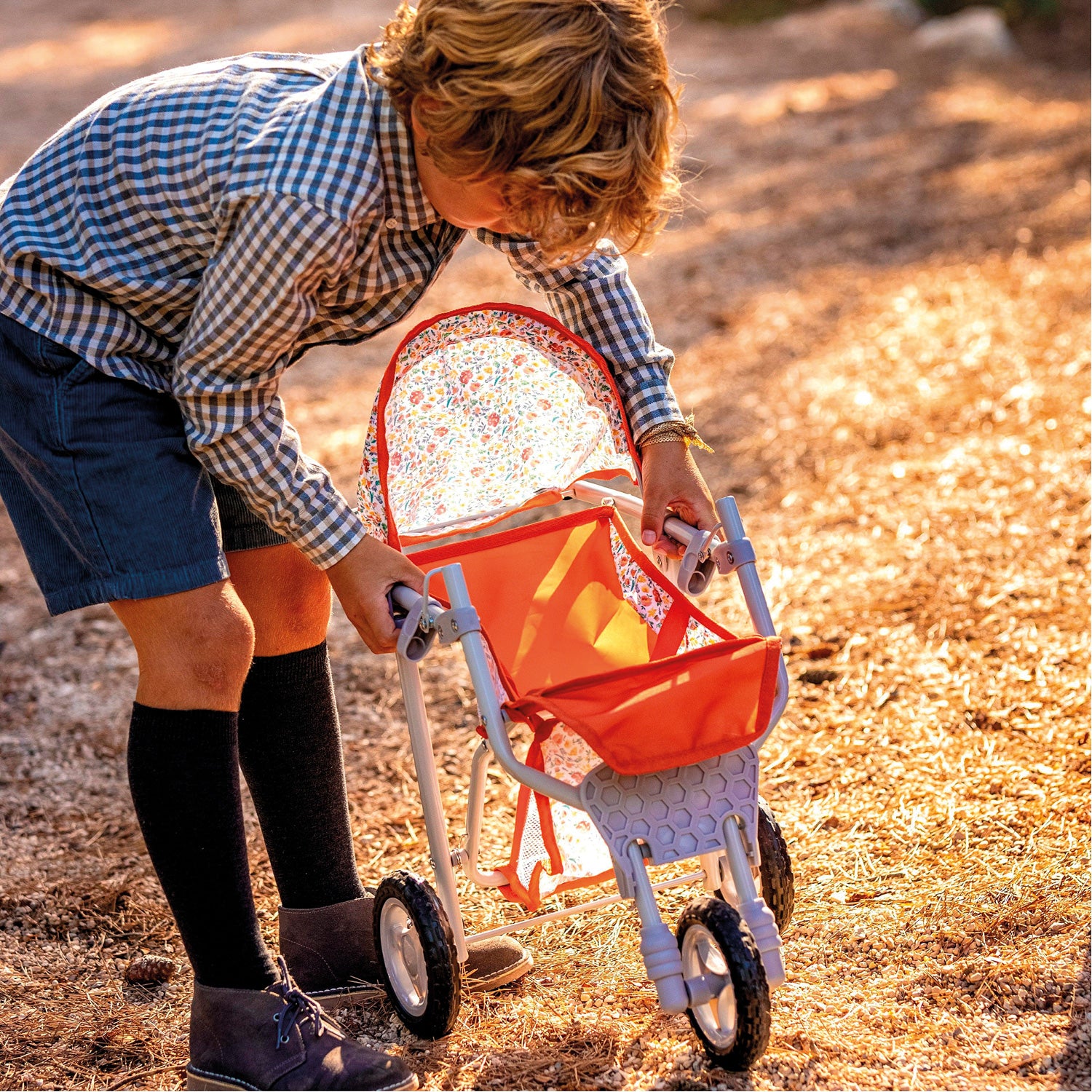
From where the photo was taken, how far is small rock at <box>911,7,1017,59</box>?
1053 centimetres

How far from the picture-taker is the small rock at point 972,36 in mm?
10531

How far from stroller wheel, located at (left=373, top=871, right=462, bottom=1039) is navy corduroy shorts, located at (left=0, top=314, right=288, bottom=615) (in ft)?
1.96

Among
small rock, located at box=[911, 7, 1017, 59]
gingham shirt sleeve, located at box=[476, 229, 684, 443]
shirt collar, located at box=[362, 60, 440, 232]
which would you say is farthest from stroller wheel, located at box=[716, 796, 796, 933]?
small rock, located at box=[911, 7, 1017, 59]

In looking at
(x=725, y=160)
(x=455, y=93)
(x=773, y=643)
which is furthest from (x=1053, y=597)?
(x=725, y=160)

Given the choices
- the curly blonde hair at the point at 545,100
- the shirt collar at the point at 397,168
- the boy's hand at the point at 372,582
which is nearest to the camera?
the curly blonde hair at the point at 545,100

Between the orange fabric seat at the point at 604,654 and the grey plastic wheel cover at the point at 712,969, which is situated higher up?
the orange fabric seat at the point at 604,654

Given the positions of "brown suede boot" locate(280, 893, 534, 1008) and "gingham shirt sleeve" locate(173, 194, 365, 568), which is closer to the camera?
"gingham shirt sleeve" locate(173, 194, 365, 568)

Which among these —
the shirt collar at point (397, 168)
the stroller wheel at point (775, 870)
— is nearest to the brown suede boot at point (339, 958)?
the stroller wheel at point (775, 870)

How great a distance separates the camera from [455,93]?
65.4 inches

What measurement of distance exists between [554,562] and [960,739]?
107 cm

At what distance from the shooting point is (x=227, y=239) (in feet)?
5.73

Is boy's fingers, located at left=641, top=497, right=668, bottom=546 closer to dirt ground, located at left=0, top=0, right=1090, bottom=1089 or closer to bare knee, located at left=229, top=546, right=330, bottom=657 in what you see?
bare knee, located at left=229, top=546, right=330, bottom=657

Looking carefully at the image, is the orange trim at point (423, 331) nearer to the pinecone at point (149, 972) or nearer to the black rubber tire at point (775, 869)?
the black rubber tire at point (775, 869)

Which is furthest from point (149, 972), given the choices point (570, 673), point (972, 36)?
point (972, 36)
